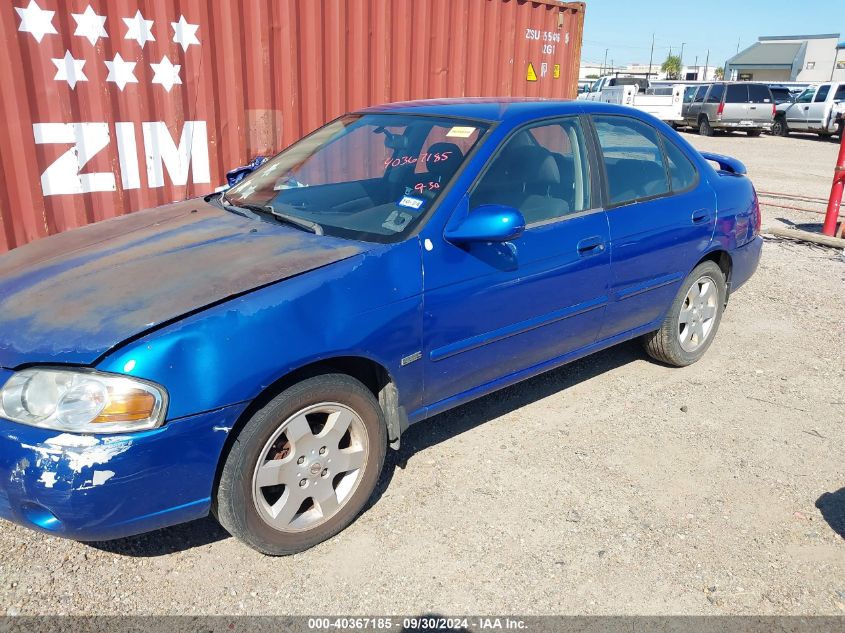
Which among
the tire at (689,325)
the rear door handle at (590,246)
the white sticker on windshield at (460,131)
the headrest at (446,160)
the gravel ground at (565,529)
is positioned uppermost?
the white sticker on windshield at (460,131)

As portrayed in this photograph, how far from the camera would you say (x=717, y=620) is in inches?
97.2

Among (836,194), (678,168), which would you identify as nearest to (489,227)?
(678,168)

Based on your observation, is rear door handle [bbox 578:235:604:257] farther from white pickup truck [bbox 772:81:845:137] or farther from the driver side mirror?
white pickup truck [bbox 772:81:845:137]

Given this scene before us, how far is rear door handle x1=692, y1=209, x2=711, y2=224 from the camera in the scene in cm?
420

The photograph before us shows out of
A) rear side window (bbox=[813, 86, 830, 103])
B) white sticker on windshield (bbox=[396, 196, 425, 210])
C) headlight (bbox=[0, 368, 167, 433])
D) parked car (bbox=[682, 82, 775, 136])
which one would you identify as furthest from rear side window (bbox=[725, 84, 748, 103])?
headlight (bbox=[0, 368, 167, 433])

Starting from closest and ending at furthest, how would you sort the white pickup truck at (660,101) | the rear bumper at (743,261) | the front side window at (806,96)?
the rear bumper at (743,261), the front side window at (806,96), the white pickup truck at (660,101)

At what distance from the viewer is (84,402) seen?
218 centimetres

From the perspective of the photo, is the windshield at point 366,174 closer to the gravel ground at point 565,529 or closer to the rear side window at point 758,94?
the gravel ground at point 565,529

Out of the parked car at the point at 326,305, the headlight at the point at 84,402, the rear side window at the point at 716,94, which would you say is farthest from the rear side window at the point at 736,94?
the headlight at the point at 84,402

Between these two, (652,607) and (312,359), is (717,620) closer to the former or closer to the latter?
(652,607)

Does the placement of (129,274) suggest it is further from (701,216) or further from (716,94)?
(716,94)

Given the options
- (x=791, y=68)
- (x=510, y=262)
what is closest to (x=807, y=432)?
(x=510, y=262)

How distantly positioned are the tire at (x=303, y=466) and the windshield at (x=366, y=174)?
74cm

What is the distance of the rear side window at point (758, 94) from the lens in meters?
23.3
